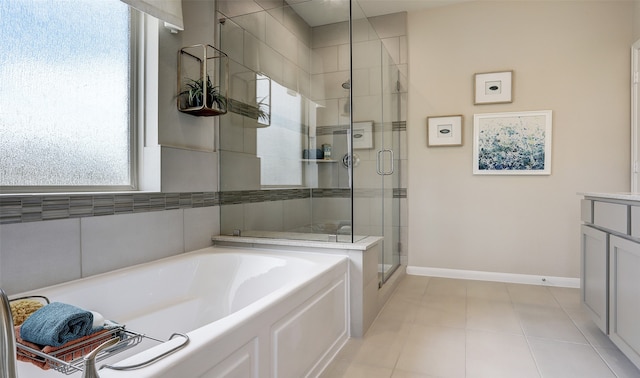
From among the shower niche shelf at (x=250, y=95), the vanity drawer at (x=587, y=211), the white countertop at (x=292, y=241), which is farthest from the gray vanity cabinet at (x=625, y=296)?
the shower niche shelf at (x=250, y=95)

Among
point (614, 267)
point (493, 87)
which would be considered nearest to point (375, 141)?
point (493, 87)

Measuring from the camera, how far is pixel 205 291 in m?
2.05

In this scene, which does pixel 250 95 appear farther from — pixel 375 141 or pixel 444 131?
pixel 444 131

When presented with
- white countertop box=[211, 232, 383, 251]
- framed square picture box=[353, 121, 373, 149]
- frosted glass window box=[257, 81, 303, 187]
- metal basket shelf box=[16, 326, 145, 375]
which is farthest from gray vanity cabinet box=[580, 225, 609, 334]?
metal basket shelf box=[16, 326, 145, 375]

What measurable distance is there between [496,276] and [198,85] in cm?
307

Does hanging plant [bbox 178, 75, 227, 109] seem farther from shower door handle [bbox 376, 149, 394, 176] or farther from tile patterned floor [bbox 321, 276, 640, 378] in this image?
tile patterned floor [bbox 321, 276, 640, 378]

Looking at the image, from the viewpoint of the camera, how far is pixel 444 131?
3.53 m

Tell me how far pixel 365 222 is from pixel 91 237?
1.64m

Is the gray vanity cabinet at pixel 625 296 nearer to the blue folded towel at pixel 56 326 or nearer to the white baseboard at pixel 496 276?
the white baseboard at pixel 496 276

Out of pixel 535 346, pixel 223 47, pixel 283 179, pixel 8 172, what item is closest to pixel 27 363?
pixel 8 172

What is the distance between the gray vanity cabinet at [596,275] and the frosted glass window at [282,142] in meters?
1.89

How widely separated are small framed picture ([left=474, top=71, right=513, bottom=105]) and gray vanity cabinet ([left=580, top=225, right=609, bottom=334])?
1.49 meters

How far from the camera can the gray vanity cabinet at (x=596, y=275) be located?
6.45 feet

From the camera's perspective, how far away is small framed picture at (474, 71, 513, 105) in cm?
331
